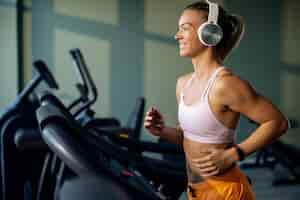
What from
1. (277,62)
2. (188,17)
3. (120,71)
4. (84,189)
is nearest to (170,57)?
(120,71)

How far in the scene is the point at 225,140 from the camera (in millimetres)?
1230

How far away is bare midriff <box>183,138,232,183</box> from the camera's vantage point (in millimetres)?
1241

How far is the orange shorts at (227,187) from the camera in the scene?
1212 millimetres

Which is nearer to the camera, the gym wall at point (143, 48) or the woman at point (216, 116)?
the woman at point (216, 116)

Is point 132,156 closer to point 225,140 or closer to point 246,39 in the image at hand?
point 225,140

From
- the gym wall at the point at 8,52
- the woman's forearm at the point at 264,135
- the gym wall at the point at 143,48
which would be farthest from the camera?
the gym wall at the point at 143,48

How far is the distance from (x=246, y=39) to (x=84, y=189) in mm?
4828

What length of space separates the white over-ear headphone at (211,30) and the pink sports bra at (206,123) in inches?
3.6

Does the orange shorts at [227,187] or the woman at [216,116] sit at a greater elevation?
the woman at [216,116]

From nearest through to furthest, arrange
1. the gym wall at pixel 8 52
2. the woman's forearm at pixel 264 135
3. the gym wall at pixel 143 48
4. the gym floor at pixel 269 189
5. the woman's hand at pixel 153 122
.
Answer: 1. the woman's forearm at pixel 264 135
2. the woman's hand at pixel 153 122
3. the gym floor at pixel 269 189
4. the gym wall at pixel 8 52
5. the gym wall at pixel 143 48

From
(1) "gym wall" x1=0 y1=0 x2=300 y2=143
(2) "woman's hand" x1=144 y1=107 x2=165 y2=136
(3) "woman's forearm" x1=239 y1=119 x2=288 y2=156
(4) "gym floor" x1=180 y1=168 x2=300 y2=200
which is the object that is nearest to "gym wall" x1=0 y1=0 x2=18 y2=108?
(1) "gym wall" x1=0 y1=0 x2=300 y2=143

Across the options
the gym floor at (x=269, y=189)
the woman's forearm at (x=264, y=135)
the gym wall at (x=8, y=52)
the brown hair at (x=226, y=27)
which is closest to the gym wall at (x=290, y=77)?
the gym floor at (x=269, y=189)

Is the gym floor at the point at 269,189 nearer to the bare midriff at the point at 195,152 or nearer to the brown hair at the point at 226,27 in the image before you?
the bare midriff at the point at 195,152

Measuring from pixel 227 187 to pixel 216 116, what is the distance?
0.63 ft
